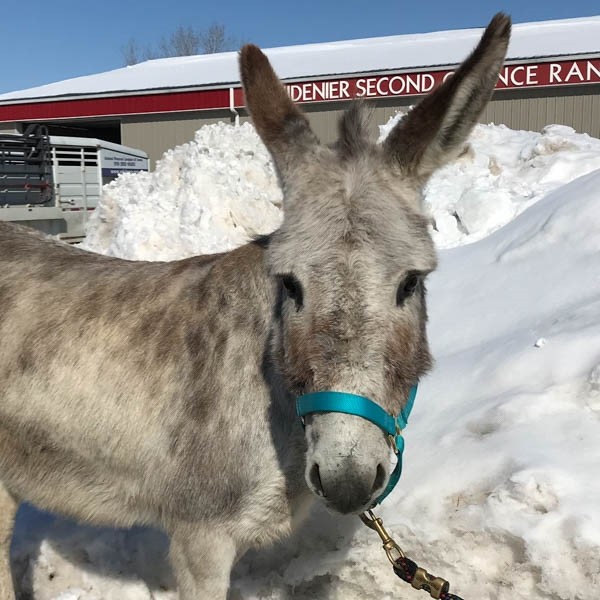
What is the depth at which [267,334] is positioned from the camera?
8.55ft

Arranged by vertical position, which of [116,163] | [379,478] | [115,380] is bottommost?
[379,478]

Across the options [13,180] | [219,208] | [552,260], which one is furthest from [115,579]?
[13,180]

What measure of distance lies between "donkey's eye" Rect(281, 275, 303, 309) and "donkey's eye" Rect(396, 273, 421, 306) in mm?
324

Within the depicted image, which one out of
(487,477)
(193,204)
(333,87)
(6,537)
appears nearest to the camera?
(487,477)

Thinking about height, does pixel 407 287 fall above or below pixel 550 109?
below

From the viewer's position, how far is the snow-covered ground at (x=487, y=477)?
9.32 feet

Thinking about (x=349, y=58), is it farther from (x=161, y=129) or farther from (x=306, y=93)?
(x=161, y=129)

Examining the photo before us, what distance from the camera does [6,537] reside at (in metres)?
3.40

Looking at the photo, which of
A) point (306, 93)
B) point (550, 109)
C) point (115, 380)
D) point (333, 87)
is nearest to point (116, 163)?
point (306, 93)

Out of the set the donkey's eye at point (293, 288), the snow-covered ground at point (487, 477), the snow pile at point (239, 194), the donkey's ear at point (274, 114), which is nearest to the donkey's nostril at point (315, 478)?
the donkey's eye at point (293, 288)

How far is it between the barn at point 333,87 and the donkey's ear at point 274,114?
15133mm

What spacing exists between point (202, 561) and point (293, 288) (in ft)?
4.55

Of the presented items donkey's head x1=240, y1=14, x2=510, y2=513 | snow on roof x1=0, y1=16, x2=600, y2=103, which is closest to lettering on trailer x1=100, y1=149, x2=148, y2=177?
snow on roof x1=0, y1=16, x2=600, y2=103

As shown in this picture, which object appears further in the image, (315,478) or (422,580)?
Result: (422,580)
